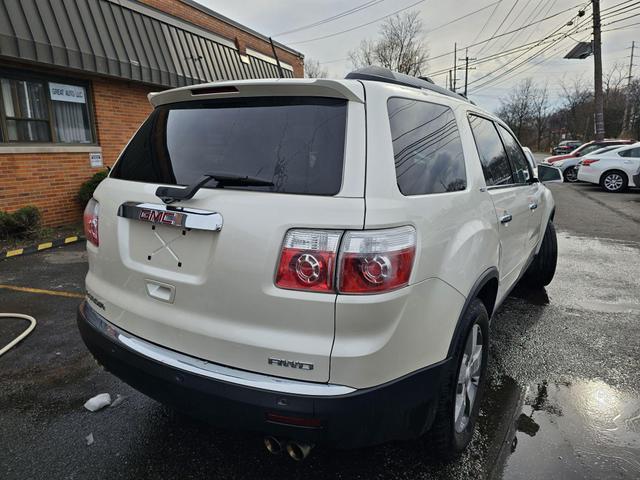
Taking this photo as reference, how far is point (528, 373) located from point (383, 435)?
1.95 m

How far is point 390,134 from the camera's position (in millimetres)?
1871

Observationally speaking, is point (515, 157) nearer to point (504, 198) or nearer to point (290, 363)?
point (504, 198)

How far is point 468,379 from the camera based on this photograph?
2.36 m

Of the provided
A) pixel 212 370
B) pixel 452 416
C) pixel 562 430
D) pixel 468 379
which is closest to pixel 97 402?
pixel 212 370

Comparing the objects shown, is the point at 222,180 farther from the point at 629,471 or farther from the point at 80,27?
the point at 80,27

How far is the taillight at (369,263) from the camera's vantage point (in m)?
1.60

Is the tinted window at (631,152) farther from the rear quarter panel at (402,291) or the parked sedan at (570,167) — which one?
the rear quarter panel at (402,291)

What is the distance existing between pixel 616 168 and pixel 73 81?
1586cm

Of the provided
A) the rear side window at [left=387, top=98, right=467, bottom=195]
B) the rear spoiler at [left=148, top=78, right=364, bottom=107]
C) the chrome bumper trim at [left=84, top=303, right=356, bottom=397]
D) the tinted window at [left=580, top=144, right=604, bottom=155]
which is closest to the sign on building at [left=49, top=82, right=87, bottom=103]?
the rear spoiler at [left=148, top=78, right=364, bottom=107]

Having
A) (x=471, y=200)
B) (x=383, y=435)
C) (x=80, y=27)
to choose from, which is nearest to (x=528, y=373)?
(x=471, y=200)

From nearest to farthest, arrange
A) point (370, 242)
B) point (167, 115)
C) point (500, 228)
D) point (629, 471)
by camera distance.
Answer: point (370, 242), point (629, 471), point (167, 115), point (500, 228)

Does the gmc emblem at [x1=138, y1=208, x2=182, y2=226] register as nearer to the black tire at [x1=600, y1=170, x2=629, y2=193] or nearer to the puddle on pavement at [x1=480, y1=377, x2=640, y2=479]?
the puddle on pavement at [x1=480, y1=377, x2=640, y2=479]

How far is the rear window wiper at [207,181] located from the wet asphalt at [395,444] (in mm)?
1387

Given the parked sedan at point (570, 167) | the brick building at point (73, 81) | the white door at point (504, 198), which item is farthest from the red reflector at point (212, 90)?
the parked sedan at point (570, 167)
